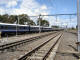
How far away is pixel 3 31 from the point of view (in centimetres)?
2941

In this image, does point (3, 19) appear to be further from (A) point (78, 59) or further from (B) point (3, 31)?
(A) point (78, 59)

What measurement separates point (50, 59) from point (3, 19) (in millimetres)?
71063

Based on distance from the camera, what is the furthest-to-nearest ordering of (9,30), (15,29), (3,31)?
(15,29), (9,30), (3,31)

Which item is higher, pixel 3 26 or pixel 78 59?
pixel 3 26

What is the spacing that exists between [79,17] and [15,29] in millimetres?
28908

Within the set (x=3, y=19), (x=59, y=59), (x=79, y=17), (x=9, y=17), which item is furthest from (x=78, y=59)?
→ (x=9, y=17)

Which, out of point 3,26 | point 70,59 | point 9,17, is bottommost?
point 70,59

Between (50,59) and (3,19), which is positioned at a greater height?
(3,19)

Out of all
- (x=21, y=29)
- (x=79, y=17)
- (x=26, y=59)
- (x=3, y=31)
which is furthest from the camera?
(x=21, y=29)

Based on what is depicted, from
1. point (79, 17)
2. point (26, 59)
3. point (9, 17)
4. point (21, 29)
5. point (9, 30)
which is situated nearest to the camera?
point (26, 59)

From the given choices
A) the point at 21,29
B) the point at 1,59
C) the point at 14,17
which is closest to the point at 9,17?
the point at 14,17

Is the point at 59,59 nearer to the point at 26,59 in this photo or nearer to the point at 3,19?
the point at 26,59

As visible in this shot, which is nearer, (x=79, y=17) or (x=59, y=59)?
(x=59, y=59)

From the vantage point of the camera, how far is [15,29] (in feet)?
119
